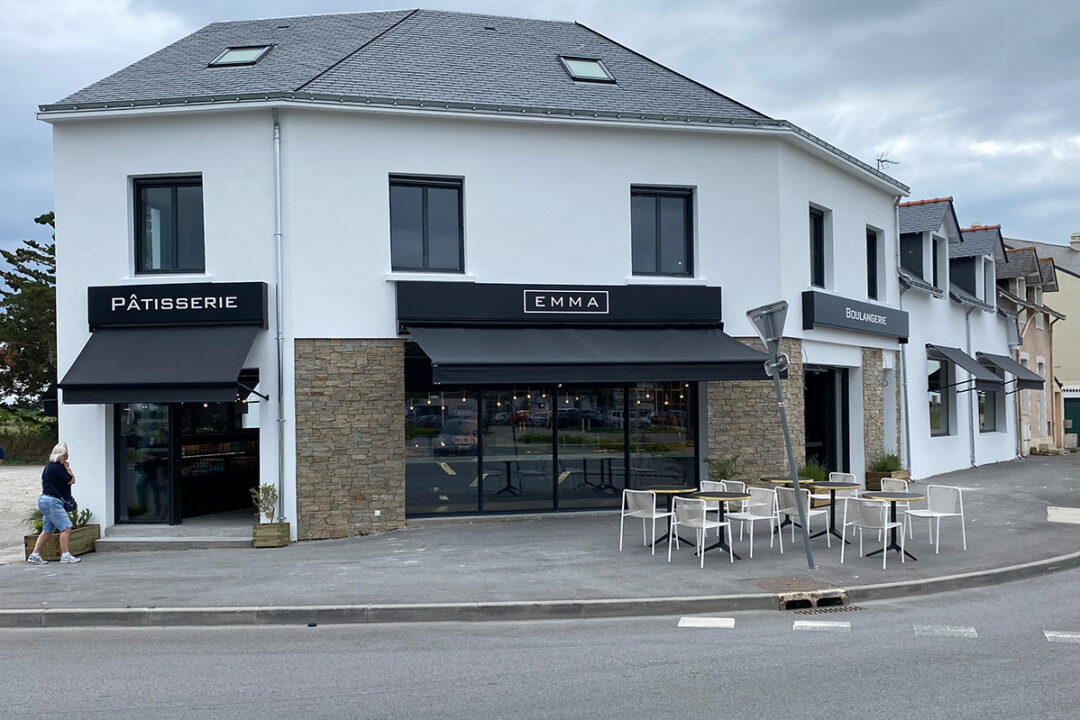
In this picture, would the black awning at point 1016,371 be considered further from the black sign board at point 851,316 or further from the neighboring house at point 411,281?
the neighboring house at point 411,281

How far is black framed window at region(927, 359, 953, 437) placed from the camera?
21031mm

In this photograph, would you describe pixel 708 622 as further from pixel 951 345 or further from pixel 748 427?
pixel 951 345

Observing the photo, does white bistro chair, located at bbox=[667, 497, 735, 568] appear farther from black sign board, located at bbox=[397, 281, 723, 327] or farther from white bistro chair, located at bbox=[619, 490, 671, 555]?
black sign board, located at bbox=[397, 281, 723, 327]

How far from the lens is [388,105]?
43.0ft

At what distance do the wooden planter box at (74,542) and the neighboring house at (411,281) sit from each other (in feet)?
1.27

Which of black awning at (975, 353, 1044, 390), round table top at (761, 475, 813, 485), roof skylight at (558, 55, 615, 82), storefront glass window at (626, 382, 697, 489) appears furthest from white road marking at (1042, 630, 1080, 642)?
black awning at (975, 353, 1044, 390)

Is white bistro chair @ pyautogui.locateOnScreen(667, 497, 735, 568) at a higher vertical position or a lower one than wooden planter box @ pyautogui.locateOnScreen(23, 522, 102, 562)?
higher

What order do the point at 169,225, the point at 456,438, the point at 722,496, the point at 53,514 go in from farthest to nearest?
the point at 456,438, the point at 169,225, the point at 53,514, the point at 722,496

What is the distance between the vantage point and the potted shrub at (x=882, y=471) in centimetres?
1742

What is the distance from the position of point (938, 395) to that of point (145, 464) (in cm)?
1779

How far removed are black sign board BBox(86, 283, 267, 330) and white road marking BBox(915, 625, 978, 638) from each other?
31.0ft

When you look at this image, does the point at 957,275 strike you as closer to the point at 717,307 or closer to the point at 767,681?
the point at 717,307

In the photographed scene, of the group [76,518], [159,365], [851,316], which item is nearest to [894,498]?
[851,316]

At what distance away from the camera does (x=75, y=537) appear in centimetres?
1223
